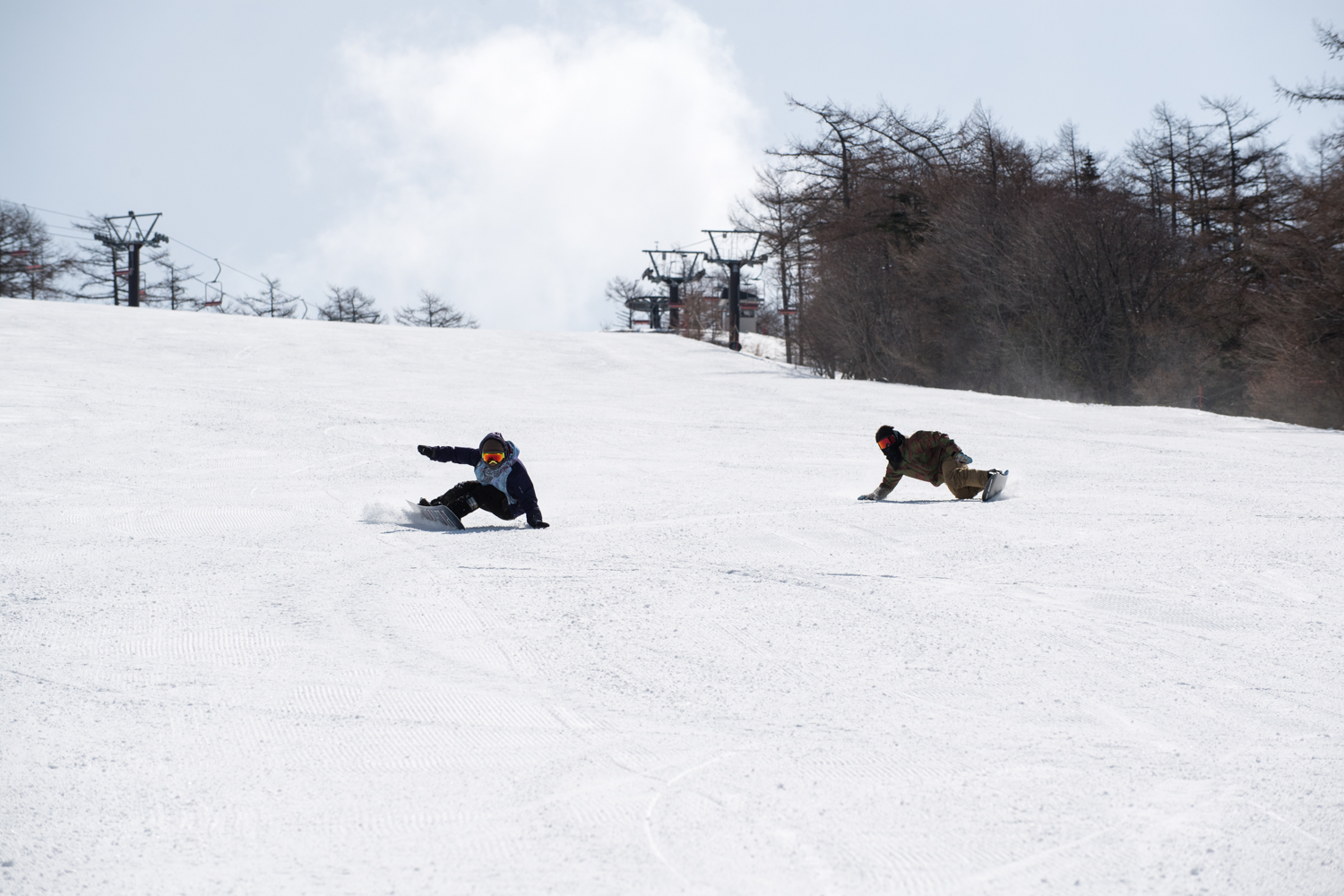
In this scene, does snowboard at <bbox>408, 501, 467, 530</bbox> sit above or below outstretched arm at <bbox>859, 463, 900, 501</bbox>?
below

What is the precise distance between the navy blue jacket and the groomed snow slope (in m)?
0.53

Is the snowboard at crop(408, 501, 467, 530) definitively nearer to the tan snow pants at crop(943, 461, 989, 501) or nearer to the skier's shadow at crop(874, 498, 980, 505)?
the skier's shadow at crop(874, 498, 980, 505)

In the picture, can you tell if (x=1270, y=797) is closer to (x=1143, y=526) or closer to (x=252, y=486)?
(x=1143, y=526)

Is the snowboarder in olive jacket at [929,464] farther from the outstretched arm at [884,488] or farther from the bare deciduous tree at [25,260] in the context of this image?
the bare deciduous tree at [25,260]

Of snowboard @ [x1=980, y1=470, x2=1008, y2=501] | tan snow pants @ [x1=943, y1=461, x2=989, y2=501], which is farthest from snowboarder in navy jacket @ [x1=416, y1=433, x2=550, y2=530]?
snowboard @ [x1=980, y1=470, x2=1008, y2=501]

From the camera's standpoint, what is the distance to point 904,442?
9.55 m

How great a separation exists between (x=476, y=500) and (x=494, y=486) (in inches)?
8.9

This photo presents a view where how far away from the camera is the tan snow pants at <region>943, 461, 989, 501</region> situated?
932cm

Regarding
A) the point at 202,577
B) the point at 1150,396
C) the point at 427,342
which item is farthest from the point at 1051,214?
the point at 202,577

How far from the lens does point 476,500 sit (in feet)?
27.2

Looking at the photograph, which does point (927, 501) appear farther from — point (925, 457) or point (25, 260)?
point (25, 260)

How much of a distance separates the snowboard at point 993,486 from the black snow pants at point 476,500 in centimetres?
453

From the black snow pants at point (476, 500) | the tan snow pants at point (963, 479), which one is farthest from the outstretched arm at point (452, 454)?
the tan snow pants at point (963, 479)

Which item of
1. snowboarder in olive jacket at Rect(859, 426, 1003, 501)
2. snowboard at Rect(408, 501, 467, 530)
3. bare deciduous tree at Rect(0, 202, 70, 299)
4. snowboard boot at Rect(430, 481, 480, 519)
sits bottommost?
snowboard at Rect(408, 501, 467, 530)
